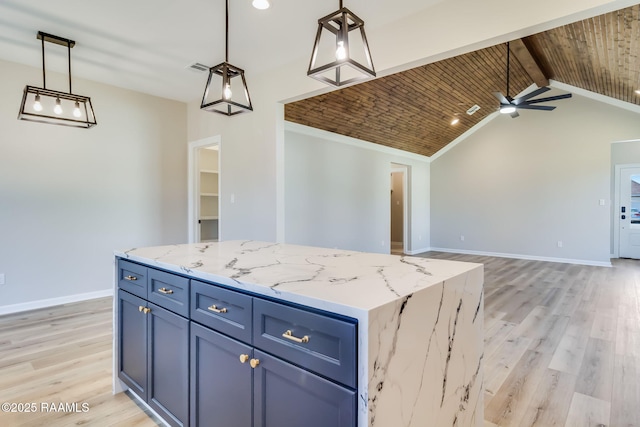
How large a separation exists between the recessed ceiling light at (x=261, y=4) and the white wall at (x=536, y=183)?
6.70 metres

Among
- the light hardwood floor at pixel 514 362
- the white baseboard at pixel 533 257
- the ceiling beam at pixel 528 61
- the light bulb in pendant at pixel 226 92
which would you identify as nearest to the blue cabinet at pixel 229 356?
the light hardwood floor at pixel 514 362

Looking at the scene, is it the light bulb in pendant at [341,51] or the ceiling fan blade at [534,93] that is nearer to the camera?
the light bulb in pendant at [341,51]

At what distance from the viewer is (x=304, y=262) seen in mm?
1695

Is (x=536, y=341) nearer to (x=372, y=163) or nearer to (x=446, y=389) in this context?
(x=446, y=389)

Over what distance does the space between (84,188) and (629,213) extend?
10.4 m

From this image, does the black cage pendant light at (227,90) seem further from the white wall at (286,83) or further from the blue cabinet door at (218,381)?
the blue cabinet door at (218,381)

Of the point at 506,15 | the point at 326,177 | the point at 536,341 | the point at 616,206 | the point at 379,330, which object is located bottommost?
the point at 536,341

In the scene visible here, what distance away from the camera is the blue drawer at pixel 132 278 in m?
1.90

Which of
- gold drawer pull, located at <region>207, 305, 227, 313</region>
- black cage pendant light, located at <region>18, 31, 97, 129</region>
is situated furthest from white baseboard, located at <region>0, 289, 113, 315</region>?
gold drawer pull, located at <region>207, 305, 227, 313</region>

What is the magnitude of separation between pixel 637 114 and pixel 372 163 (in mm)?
4820

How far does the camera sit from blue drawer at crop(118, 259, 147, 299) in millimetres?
1904

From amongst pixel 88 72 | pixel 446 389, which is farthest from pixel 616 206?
pixel 88 72

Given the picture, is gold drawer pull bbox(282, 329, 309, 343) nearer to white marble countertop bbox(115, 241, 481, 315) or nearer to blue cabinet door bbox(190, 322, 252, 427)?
white marble countertop bbox(115, 241, 481, 315)

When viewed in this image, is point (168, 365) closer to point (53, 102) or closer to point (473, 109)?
point (53, 102)
